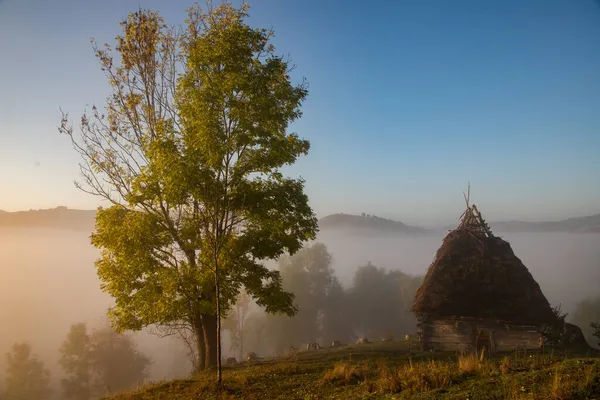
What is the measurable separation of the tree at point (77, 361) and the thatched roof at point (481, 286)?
1818 inches

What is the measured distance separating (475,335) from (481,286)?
295 centimetres

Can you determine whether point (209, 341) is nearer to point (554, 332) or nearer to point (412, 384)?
point (412, 384)

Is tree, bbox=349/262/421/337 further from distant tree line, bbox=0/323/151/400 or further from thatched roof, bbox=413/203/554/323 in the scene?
thatched roof, bbox=413/203/554/323

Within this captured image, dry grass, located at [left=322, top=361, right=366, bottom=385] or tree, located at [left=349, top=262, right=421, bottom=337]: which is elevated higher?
dry grass, located at [left=322, top=361, right=366, bottom=385]

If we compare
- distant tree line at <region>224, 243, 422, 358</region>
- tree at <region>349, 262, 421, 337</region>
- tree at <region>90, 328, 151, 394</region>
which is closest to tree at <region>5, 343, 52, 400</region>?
tree at <region>90, 328, 151, 394</region>

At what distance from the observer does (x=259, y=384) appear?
10.1 metres

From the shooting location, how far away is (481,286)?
20.8 m

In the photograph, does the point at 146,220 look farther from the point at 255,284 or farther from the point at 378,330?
the point at 378,330

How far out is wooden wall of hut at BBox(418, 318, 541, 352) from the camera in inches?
754

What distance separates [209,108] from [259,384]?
8.48 m

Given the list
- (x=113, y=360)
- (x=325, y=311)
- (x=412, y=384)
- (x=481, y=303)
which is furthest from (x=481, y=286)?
(x=113, y=360)

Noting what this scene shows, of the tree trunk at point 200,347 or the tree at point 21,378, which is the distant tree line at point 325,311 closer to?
the tree at point 21,378

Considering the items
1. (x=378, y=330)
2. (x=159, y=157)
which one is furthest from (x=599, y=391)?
(x=378, y=330)

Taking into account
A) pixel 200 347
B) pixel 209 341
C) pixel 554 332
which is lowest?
pixel 554 332
